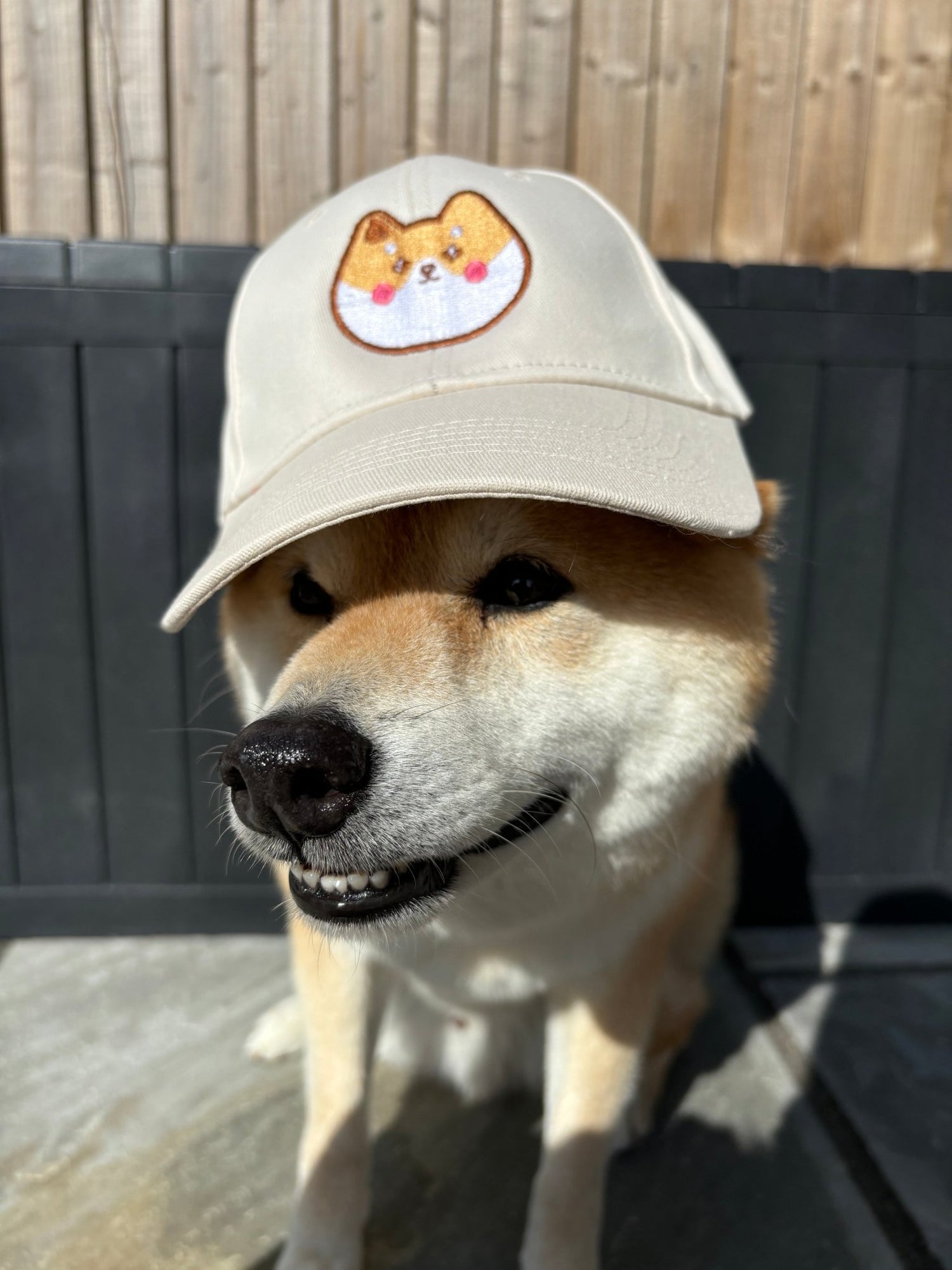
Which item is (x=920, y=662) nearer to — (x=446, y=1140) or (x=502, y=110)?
(x=446, y=1140)

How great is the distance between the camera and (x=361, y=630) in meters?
1.06

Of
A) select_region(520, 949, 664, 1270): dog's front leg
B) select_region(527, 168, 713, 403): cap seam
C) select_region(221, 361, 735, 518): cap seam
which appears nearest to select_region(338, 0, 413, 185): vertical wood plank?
select_region(527, 168, 713, 403): cap seam

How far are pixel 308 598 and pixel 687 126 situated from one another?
1.64 metres

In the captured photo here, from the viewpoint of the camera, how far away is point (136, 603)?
6.69 ft

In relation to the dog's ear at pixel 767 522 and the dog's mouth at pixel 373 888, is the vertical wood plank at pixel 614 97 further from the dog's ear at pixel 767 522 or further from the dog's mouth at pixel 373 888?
the dog's mouth at pixel 373 888

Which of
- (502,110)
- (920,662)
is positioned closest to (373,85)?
(502,110)

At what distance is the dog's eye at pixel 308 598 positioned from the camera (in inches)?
47.8

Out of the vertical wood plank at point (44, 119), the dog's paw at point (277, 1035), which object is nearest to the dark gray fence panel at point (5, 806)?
the dog's paw at point (277, 1035)

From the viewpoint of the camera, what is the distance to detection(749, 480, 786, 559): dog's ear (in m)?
1.26

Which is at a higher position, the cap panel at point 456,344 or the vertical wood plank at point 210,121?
the vertical wood plank at point 210,121

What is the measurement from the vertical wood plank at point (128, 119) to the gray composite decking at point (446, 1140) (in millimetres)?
1773

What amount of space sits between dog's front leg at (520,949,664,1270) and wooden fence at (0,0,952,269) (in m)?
1.74

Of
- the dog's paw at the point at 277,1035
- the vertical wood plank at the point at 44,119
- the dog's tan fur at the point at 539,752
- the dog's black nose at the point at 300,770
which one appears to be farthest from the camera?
the vertical wood plank at the point at 44,119

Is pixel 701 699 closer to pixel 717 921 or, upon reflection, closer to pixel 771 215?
pixel 717 921
